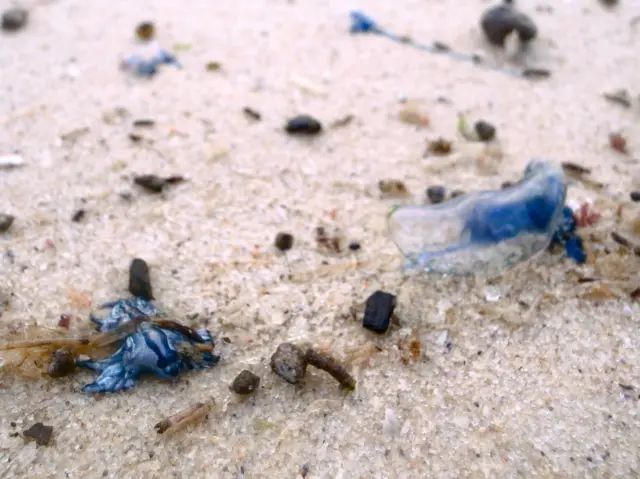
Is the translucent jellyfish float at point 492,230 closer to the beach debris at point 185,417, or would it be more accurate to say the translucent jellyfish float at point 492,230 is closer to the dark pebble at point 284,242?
the dark pebble at point 284,242

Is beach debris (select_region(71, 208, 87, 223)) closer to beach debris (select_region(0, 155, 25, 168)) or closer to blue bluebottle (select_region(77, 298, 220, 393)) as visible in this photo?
beach debris (select_region(0, 155, 25, 168))

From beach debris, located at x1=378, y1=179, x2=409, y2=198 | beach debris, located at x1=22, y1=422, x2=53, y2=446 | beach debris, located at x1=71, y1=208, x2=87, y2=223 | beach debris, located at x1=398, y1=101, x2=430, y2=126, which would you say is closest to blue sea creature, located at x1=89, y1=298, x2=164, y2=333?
beach debris, located at x1=22, y1=422, x2=53, y2=446

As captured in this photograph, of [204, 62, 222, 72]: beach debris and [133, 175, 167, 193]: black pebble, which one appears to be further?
[204, 62, 222, 72]: beach debris

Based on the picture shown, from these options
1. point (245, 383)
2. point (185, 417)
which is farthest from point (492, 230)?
point (185, 417)

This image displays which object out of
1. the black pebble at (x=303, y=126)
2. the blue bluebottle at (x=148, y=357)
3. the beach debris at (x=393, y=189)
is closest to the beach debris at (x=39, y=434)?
the blue bluebottle at (x=148, y=357)

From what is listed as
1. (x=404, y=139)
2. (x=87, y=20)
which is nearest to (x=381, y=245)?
(x=404, y=139)
